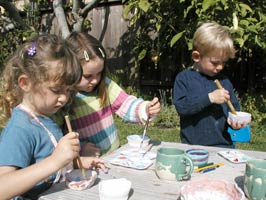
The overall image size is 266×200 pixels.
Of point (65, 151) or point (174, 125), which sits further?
point (174, 125)

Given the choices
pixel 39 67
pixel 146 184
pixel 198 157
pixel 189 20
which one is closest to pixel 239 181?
pixel 198 157

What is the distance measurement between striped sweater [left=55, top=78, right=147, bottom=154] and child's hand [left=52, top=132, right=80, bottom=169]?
732 millimetres

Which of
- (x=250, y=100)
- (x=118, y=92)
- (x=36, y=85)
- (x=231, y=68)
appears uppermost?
(x=36, y=85)

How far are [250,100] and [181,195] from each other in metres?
4.18

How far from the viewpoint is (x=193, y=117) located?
7.93ft

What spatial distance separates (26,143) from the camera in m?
1.40

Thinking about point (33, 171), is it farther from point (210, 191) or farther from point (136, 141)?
point (136, 141)

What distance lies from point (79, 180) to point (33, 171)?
0.63 feet

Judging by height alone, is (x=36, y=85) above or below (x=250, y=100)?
above

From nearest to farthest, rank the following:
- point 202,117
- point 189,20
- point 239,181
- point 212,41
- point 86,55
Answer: point 239,181, point 86,55, point 212,41, point 202,117, point 189,20

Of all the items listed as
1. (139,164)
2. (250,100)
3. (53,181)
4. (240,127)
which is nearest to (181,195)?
(139,164)

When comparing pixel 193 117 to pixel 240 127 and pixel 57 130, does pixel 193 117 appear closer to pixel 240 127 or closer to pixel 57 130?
pixel 240 127

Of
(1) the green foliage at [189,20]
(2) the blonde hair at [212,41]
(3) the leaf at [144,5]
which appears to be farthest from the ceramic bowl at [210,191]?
(3) the leaf at [144,5]

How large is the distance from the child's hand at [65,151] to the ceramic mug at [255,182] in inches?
23.9
